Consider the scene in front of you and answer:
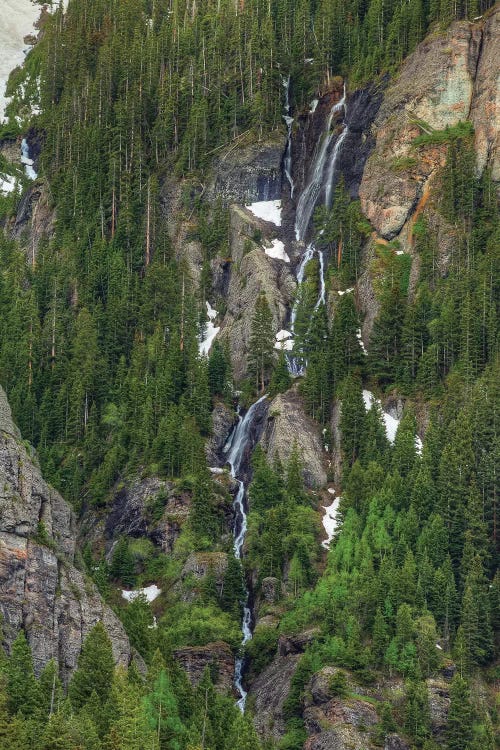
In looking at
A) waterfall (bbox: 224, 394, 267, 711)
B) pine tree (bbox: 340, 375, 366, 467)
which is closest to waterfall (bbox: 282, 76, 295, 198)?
waterfall (bbox: 224, 394, 267, 711)

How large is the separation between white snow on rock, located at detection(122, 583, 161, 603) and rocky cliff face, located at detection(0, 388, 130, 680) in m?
10.7

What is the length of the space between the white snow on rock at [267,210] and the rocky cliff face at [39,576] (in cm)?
5811

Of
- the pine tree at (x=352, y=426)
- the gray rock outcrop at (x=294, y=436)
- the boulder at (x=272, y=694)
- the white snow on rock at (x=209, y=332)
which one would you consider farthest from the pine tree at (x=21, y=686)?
the white snow on rock at (x=209, y=332)

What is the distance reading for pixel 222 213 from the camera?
570 feet

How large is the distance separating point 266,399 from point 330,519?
19354mm

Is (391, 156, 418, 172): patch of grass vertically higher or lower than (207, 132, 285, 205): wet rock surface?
lower

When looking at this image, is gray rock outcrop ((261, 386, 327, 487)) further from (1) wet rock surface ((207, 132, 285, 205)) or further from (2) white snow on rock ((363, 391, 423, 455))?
(1) wet rock surface ((207, 132, 285, 205))

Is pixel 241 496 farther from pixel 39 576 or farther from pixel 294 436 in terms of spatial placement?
pixel 39 576

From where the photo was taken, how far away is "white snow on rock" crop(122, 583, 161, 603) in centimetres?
13100

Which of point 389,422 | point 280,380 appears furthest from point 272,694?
point 280,380

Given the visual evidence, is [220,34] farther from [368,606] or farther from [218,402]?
[368,606]

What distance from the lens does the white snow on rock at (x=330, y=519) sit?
129625 millimetres

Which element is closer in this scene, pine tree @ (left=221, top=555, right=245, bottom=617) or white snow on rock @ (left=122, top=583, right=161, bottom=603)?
pine tree @ (left=221, top=555, right=245, bottom=617)

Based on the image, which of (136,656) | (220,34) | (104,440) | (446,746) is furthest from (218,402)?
A: (220,34)
